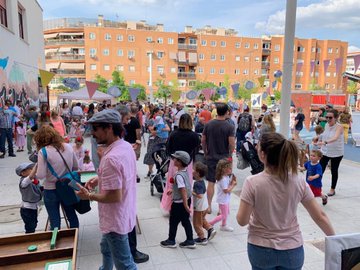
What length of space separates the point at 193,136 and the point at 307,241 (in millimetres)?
2141

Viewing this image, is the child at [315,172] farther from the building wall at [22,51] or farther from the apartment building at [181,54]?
the apartment building at [181,54]

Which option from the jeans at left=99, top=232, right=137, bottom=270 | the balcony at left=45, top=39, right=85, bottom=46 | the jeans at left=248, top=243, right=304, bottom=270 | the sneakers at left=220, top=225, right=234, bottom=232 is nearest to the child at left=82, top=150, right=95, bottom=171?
the sneakers at left=220, top=225, right=234, bottom=232

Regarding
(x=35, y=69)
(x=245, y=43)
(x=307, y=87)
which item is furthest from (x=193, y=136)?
(x=307, y=87)

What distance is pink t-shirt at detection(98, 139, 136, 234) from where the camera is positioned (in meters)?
2.11

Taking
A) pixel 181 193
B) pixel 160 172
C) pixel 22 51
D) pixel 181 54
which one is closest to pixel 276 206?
pixel 181 193

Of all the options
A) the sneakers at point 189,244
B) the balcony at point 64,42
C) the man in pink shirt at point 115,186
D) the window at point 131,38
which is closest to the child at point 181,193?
the sneakers at point 189,244

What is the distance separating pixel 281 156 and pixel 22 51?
16.1m

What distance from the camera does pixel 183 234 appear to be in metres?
4.05

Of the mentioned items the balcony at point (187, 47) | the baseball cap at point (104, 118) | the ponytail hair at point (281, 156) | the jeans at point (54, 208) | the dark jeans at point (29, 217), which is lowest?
the dark jeans at point (29, 217)

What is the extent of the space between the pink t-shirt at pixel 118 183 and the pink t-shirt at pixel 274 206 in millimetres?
925

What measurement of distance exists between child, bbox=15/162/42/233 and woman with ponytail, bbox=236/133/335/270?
2.64 m

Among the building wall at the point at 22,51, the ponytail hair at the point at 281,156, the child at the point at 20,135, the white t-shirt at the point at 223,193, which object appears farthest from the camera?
the building wall at the point at 22,51

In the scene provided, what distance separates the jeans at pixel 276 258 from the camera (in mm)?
1843

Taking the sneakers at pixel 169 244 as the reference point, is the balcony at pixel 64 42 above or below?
above
